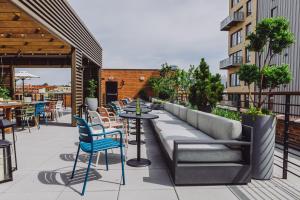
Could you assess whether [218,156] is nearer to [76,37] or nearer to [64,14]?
[64,14]

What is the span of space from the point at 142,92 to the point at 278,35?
16953 millimetres

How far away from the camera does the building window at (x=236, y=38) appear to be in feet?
72.4

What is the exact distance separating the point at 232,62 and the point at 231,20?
13.3 ft

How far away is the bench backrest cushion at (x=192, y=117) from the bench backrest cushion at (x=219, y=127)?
0.25 metres

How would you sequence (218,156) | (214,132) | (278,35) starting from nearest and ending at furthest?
(218,156)
(278,35)
(214,132)

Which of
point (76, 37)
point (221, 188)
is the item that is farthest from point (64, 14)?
point (221, 188)

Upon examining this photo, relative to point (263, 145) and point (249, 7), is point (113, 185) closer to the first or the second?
point (263, 145)

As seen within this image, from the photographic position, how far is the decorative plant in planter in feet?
20.7

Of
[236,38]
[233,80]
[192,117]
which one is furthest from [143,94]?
[192,117]

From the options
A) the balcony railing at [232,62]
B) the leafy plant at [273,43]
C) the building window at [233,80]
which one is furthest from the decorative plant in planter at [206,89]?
the building window at [233,80]

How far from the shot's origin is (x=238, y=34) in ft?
73.6

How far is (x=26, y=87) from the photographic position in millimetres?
20469

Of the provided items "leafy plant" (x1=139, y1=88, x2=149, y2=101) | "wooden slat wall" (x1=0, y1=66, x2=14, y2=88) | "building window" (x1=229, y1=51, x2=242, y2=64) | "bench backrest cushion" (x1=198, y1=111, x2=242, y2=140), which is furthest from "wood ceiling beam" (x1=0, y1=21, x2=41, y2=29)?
"building window" (x1=229, y1=51, x2=242, y2=64)

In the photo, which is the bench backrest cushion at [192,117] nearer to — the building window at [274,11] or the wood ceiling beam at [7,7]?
the wood ceiling beam at [7,7]
